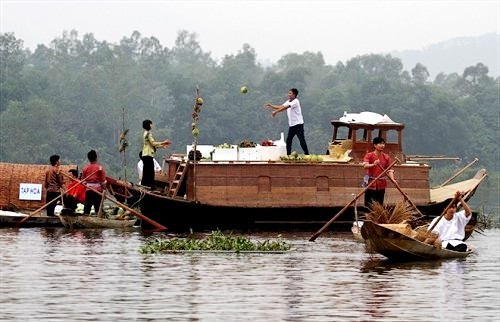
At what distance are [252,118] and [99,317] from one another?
85034 mm

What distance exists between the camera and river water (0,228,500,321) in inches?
718

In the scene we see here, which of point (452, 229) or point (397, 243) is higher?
point (452, 229)

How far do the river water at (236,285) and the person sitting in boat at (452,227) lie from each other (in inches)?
11.8

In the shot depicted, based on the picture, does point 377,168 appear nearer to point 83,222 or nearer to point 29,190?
point 83,222

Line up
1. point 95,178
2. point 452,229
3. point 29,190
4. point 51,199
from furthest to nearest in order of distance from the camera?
1. point 29,190
2. point 51,199
3. point 95,178
4. point 452,229

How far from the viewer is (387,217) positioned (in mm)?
25016

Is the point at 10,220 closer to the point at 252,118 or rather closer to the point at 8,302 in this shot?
the point at 8,302

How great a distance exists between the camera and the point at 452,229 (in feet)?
80.9

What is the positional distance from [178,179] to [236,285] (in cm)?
1191

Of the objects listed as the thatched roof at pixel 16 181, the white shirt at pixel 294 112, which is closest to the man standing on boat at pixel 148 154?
the thatched roof at pixel 16 181

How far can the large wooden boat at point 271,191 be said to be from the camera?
31.7m

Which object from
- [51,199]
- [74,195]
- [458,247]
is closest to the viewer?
[458,247]

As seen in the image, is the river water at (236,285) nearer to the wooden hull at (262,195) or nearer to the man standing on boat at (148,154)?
the wooden hull at (262,195)

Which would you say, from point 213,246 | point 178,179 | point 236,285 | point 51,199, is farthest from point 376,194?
point 236,285
